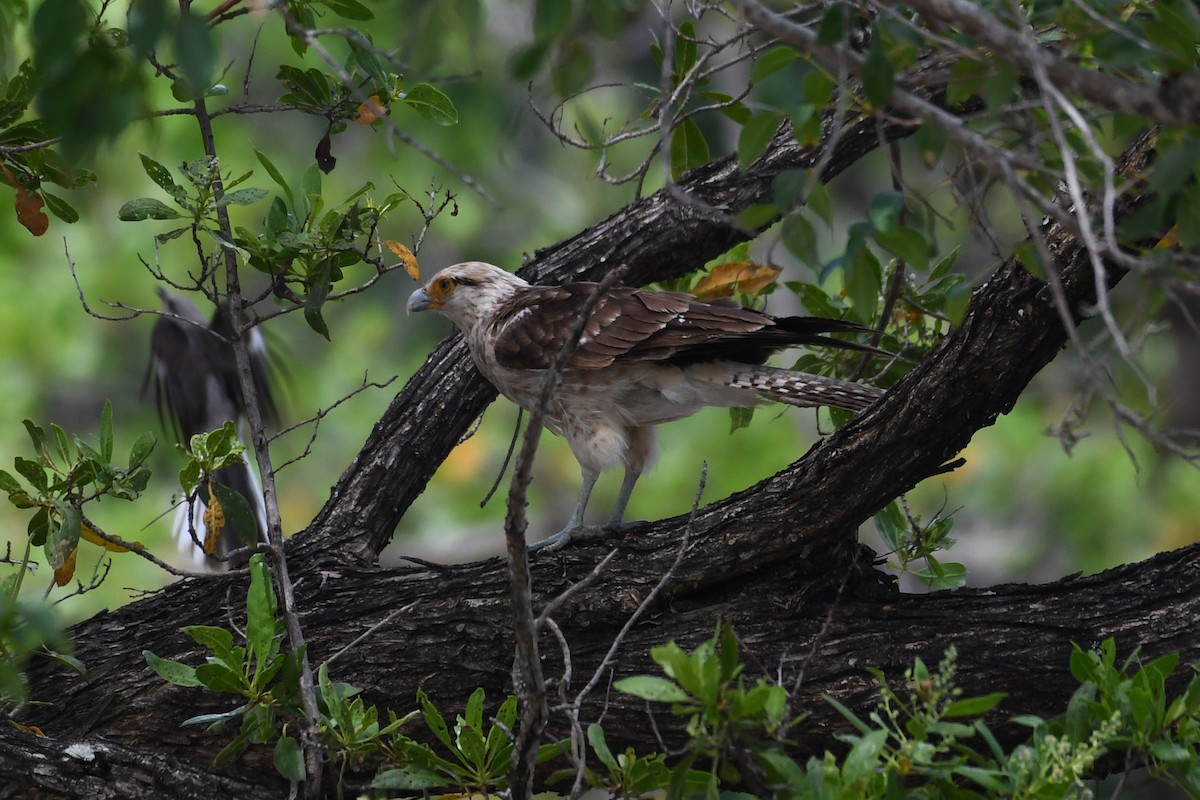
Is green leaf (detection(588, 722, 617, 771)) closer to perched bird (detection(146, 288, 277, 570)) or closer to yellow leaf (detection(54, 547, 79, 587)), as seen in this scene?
yellow leaf (detection(54, 547, 79, 587))

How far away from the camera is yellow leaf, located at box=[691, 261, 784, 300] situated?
4.16 metres

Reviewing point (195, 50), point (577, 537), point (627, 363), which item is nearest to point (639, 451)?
point (627, 363)

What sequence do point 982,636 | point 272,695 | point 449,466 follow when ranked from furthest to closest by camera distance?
1. point 449,466
2. point 982,636
3. point 272,695

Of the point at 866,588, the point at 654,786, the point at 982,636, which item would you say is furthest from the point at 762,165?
the point at 654,786

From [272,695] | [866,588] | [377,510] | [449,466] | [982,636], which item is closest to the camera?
[272,695]

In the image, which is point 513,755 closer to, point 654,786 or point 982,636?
point 654,786

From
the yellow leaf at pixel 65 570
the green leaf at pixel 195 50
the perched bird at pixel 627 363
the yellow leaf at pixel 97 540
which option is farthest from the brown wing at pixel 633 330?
the green leaf at pixel 195 50

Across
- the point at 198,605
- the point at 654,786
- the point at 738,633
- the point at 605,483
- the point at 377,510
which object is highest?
the point at 605,483

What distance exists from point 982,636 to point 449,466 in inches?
364

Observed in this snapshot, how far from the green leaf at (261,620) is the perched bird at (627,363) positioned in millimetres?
1169

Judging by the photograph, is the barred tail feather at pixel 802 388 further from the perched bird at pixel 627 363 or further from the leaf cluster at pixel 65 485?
the leaf cluster at pixel 65 485

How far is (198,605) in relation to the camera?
3852mm

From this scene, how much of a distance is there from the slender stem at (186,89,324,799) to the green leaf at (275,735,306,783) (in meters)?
0.03

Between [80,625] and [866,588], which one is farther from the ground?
[80,625]
